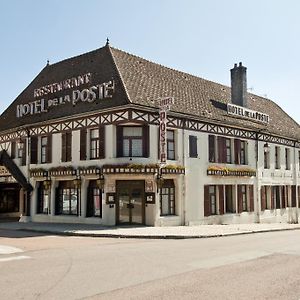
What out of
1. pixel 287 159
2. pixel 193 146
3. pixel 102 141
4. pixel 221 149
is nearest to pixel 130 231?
pixel 102 141

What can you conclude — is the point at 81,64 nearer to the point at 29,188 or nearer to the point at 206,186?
the point at 29,188

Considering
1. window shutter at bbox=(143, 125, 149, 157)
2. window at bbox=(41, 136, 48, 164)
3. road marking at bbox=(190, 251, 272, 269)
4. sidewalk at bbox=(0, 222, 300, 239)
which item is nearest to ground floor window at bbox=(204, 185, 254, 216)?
sidewalk at bbox=(0, 222, 300, 239)

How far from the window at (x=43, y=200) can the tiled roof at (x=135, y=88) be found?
441 centimetres

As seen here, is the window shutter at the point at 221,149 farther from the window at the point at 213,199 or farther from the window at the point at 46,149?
the window at the point at 46,149

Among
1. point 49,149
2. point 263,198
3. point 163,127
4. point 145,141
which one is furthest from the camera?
point 263,198

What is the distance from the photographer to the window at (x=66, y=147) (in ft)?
82.5

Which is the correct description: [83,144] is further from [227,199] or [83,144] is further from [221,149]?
[227,199]

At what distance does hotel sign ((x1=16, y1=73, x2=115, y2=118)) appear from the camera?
77.8ft

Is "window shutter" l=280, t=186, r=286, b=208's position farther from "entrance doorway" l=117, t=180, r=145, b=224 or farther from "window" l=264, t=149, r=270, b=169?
"entrance doorway" l=117, t=180, r=145, b=224

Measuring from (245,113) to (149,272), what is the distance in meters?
22.3

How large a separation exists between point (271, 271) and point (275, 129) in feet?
81.1

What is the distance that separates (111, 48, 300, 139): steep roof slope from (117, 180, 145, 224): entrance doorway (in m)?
4.41

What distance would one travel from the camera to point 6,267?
10.6 meters

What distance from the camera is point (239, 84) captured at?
31.6 m
